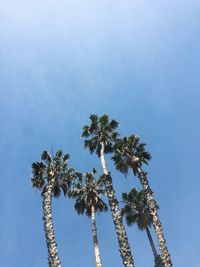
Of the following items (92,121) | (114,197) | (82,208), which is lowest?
(114,197)

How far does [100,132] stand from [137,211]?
1149 centimetres

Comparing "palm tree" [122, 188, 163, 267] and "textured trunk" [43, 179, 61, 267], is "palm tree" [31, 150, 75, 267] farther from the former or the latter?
"palm tree" [122, 188, 163, 267]

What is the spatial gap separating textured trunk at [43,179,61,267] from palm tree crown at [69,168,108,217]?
6159 millimetres

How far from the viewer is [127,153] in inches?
1438

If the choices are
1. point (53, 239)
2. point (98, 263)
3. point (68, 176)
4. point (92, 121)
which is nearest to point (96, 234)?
point (98, 263)

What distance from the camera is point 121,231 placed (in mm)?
27141

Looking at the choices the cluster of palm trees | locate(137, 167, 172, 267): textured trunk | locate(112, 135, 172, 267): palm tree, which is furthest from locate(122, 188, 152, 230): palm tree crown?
locate(137, 167, 172, 267): textured trunk

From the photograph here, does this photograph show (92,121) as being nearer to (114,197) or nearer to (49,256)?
(114,197)

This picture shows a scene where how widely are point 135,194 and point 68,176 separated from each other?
1049 centimetres

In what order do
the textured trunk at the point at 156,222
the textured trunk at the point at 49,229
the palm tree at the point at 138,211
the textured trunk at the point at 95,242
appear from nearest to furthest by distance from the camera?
A: 1. the textured trunk at the point at 156,222
2. the textured trunk at the point at 49,229
3. the textured trunk at the point at 95,242
4. the palm tree at the point at 138,211

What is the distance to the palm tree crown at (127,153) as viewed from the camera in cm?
3650

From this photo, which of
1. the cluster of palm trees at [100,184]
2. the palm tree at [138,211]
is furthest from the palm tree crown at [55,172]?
the palm tree at [138,211]

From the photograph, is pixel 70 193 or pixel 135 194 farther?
pixel 135 194

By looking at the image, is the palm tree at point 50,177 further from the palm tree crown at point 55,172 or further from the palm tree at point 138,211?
the palm tree at point 138,211
